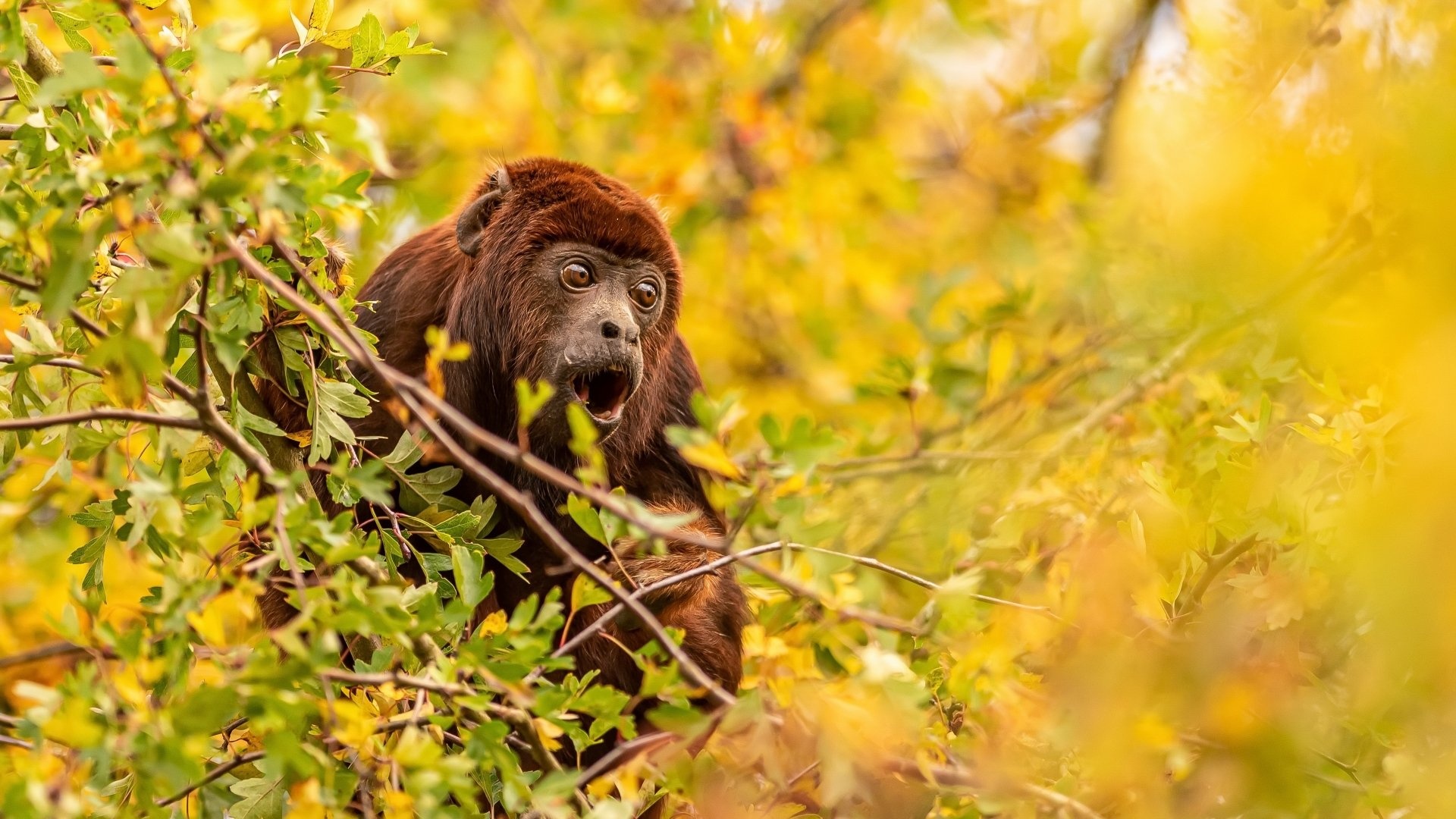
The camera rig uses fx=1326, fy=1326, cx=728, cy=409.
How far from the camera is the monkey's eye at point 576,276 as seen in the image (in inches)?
167

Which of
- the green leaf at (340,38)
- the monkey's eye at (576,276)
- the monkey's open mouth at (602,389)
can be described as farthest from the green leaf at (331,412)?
the monkey's eye at (576,276)

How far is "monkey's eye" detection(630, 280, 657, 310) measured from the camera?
439 cm

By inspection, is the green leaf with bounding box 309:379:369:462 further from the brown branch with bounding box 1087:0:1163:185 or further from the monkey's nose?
the brown branch with bounding box 1087:0:1163:185

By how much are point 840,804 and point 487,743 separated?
80 centimetres

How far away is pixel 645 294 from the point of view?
174 inches

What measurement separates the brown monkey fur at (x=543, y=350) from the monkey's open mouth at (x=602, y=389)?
81 millimetres

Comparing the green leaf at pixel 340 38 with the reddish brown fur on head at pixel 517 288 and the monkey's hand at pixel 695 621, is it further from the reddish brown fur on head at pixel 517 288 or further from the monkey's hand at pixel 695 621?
the monkey's hand at pixel 695 621

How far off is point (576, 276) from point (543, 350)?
266 millimetres

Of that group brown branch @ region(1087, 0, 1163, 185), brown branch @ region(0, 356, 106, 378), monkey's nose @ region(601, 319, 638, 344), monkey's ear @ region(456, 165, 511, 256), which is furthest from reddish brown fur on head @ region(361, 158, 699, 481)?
brown branch @ region(1087, 0, 1163, 185)

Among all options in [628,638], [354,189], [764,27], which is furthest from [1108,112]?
[354,189]

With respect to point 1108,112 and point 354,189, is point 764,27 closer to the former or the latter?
point 1108,112

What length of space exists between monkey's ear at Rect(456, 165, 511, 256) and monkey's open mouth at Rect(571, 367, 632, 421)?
614mm

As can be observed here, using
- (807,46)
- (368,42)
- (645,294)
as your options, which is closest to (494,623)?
(368,42)

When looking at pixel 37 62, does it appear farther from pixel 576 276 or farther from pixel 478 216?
pixel 576 276
